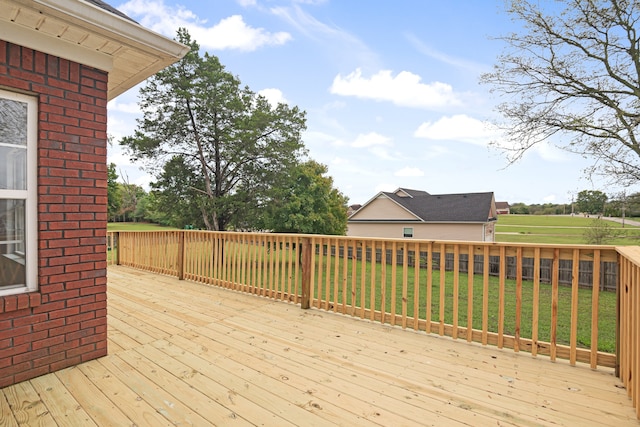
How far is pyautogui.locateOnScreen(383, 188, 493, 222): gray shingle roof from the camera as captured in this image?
2053cm

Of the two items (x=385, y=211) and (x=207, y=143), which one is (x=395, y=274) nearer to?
(x=207, y=143)

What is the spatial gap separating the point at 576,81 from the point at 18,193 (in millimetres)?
11981

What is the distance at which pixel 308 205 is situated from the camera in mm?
14664

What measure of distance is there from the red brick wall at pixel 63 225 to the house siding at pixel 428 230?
1725 cm

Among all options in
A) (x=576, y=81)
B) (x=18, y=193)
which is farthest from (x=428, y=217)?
(x=18, y=193)

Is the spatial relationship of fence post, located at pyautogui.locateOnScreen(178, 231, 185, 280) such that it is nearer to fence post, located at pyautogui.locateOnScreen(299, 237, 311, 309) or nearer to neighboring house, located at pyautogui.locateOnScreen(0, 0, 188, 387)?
fence post, located at pyautogui.locateOnScreen(299, 237, 311, 309)

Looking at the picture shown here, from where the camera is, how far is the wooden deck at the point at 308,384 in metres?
1.97

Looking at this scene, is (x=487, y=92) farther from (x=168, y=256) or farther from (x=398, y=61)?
(x=168, y=256)

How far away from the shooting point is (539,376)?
8.20ft

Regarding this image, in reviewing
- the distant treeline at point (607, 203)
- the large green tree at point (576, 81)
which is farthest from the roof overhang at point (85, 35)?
the distant treeline at point (607, 203)

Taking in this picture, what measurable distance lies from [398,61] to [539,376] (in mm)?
14498

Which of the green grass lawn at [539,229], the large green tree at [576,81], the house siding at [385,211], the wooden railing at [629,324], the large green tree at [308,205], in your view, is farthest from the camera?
the house siding at [385,211]

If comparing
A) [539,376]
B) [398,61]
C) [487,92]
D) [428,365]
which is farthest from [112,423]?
[398,61]

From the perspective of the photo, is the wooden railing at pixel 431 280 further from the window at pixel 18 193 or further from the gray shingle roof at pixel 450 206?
the gray shingle roof at pixel 450 206
